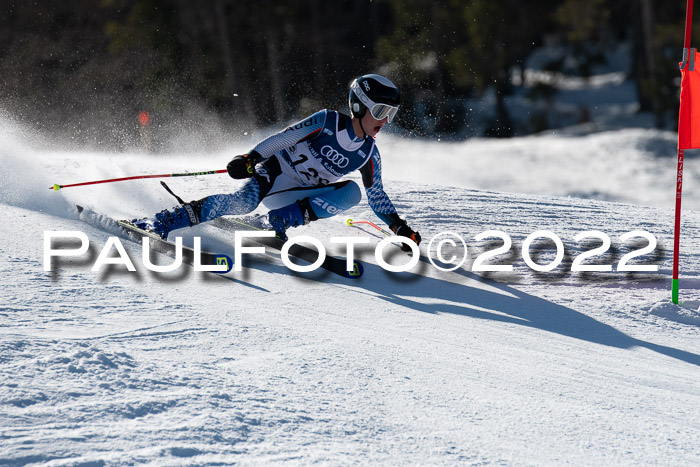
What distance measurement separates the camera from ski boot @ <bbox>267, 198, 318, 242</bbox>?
15.0 ft

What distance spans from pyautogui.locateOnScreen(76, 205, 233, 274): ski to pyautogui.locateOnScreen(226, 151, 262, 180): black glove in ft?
1.53

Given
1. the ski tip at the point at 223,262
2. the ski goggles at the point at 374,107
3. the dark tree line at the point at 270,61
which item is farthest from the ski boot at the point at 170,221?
the dark tree line at the point at 270,61

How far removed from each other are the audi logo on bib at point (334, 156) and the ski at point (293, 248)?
1.77 feet

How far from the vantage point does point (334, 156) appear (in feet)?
14.5

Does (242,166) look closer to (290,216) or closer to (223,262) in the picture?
(290,216)

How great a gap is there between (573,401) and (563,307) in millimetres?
1438

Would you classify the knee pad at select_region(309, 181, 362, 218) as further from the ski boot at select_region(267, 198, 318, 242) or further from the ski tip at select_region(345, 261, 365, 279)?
the ski tip at select_region(345, 261, 365, 279)

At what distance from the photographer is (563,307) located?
12.5ft

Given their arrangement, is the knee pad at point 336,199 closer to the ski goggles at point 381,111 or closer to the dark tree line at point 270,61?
the ski goggles at point 381,111

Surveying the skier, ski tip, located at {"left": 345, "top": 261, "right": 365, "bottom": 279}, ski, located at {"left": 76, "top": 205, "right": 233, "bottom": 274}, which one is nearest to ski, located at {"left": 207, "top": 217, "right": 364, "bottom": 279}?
ski tip, located at {"left": 345, "top": 261, "right": 365, "bottom": 279}

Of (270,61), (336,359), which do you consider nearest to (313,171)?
(336,359)

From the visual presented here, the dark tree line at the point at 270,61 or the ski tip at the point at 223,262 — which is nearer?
the ski tip at the point at 223,262

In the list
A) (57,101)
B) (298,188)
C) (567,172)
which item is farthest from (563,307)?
(57,101)

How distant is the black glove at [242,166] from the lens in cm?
419
